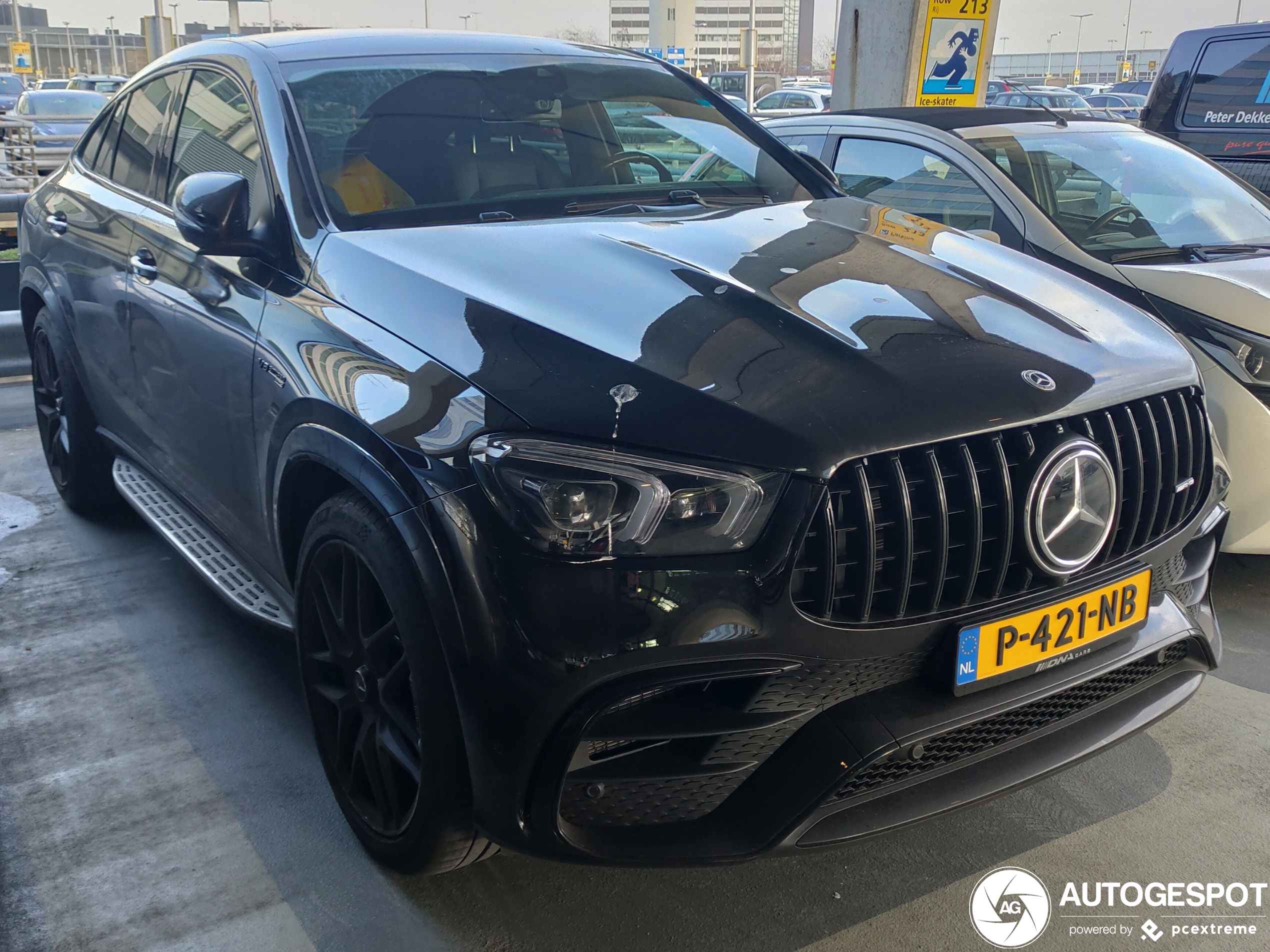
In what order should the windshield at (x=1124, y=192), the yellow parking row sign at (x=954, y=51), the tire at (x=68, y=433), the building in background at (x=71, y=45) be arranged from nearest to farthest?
the tire at (x=68, y=433)
the windshield at (x=1124, y=192)
the yellow parking row sign at (x=954, y=51)
the building in background at (x=71, y=45)

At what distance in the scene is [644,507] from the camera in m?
1.80

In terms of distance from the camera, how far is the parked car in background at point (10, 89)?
3177 cm

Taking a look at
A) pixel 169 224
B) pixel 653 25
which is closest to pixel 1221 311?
pixel 169 224

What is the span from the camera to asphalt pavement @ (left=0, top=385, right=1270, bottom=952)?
2.23 meters

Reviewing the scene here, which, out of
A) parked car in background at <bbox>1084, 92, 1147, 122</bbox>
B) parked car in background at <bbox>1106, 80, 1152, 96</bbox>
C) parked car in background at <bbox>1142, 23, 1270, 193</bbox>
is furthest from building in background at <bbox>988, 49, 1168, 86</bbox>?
parked car in background at <bbox>1142, 23, 1270, 193</bbox>

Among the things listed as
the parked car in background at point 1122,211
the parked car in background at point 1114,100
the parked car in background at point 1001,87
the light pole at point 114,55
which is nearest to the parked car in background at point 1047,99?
the parked car in background at point 1001,87

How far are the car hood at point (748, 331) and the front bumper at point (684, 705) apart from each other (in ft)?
0.64

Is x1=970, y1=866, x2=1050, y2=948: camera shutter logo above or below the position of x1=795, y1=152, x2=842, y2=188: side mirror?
below

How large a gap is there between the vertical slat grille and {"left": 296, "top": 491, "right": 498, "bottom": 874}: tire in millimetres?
659

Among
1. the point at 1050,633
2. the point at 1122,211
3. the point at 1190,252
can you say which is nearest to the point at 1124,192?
the point at 1122,211

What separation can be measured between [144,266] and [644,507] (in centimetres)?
213

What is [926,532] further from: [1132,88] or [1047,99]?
[1132,88]

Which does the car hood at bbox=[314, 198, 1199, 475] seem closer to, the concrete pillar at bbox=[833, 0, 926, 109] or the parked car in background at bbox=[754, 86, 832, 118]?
the concrete pillar at bbox=[833, 0, 926, 109]

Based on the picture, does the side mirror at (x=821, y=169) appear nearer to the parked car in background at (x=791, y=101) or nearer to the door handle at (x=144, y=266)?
the door handle at (x=144, y=266)
